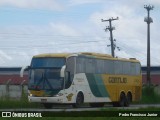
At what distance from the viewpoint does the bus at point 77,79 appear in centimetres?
3197

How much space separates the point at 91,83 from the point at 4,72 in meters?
57.2

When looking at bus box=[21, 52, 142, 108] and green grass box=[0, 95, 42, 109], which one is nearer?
bus box=[21, 52, 142, 108]

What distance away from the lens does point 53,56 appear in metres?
32.5

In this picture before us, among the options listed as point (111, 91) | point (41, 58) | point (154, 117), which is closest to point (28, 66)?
point (41, 58)

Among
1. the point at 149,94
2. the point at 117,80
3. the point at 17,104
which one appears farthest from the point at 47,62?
the point at 149,94

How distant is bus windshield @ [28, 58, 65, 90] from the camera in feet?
105

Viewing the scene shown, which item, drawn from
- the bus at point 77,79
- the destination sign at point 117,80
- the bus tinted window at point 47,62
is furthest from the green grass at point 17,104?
the destination sign at point 117,80

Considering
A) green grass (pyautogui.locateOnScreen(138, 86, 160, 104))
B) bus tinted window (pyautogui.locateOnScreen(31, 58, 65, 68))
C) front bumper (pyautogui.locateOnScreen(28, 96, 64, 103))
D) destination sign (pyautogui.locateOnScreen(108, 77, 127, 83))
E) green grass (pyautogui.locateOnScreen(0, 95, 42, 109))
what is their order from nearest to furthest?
front bumper (pyautogui.locateOnScreen(28, 96, 64, 103)), bus tinted window (pyautogui.locateOnScreen(31, 58, 65, 68)), green grass (pyautogui.locateOnScreen(0, 95, 42, 109)), destination sign (pyautogui.locateOnScreen(108, 77, 127, 83)), green grass (pyautogui.locateOnScreen(138, 86, 160, 104))

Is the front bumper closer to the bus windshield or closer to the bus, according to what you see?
the bus

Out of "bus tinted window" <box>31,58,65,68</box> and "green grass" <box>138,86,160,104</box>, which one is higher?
"bus tinted window" <box>31,58,65,68</box>

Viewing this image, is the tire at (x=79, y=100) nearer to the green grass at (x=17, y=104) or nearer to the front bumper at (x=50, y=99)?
the front bumper at (x=50, y=99)

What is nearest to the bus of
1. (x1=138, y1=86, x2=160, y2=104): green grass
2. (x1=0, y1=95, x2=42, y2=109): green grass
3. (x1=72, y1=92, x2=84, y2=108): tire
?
(x1=72, y1=92, x2=84, y2=108): tire

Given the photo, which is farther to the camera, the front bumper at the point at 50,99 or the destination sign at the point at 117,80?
the destination sign at the point at 117,80

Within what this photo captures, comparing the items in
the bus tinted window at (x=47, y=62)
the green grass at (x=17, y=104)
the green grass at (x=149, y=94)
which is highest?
the bus tinted window at (x=47, y=62)
